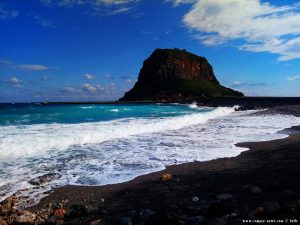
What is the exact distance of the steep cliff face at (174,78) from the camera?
142 m

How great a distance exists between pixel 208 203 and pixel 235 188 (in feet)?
3.87

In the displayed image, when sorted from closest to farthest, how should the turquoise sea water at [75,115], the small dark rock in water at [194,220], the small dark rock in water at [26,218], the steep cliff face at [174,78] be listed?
1. the small dark rock in water at [194,220]
2. the small dark rock in water at [26,218]
3. the turquoise sea water at [75,115]
4. the steep cliff face at [174,78]

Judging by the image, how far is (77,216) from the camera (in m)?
6.32

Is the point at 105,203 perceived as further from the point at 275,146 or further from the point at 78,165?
the point at 275,146

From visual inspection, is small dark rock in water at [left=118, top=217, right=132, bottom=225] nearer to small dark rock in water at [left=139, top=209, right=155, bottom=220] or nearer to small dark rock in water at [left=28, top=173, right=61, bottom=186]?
small dark rock in water at [left=139, top=209, right=155, bottom=220]

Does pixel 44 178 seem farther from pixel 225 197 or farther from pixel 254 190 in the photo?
pixel 254 190

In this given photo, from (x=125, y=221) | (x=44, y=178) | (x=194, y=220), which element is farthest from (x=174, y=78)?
(x=194, y=220)

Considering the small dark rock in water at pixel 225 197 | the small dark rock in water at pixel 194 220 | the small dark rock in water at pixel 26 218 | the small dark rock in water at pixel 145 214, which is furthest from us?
the small dark rock in water at pixel 225 197

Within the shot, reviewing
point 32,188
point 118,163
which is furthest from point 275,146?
point 32,188

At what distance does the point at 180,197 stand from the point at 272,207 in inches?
81.3

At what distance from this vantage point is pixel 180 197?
278 inches

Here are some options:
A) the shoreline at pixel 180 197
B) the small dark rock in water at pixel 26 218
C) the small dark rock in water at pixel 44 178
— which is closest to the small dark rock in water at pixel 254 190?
the shoreline at pixel 180 197

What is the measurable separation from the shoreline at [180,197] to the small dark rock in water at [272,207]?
0.06 feet

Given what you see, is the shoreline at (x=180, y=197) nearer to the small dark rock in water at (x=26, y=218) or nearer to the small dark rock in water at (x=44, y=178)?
the small dark rock in water at (x=26, y=218)
